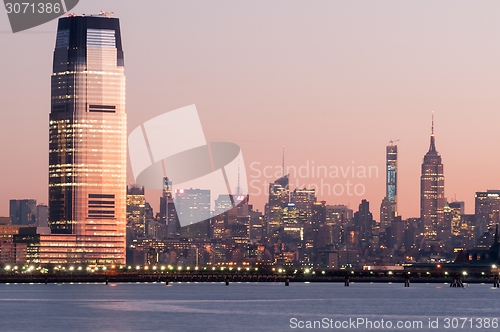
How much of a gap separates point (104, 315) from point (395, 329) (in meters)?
40.8

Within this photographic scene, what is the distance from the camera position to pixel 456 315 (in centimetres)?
17950

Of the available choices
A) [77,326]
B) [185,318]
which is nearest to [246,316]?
[185,318]

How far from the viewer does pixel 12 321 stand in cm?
16575

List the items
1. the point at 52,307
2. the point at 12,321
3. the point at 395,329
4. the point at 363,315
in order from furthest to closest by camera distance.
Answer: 1. the point at 52,307
2. the point at 363,315
3. the point at 12,321
4. the point at 395,329

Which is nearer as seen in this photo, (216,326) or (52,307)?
(216,326)

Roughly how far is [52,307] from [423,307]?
5343 cm

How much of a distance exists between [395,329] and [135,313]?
40027mm

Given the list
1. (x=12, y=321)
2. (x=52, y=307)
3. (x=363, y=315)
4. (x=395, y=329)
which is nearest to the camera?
(x=395, y=329)

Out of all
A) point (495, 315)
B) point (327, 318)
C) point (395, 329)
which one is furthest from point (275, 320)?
point (495, 315)

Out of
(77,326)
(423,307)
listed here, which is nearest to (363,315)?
(423,307)

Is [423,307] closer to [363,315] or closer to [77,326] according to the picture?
[363,315]

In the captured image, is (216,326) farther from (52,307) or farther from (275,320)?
(52,307)

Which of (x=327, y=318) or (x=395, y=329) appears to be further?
(x=327, y=318)

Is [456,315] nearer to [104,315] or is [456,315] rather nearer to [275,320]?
[275,320]
